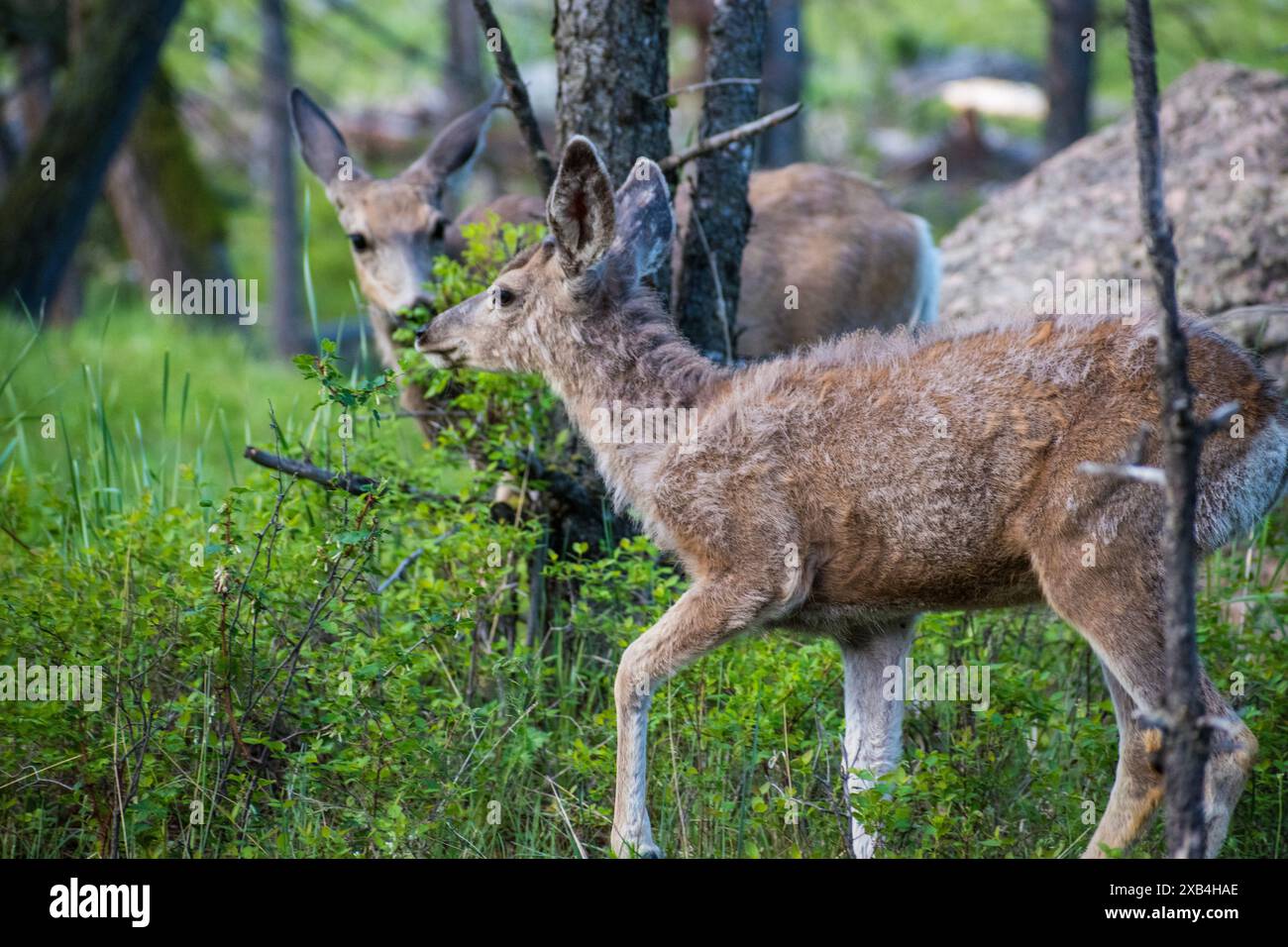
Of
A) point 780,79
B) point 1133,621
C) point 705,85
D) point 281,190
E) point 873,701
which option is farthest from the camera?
point 281,190

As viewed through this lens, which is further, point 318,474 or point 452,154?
point 452,154

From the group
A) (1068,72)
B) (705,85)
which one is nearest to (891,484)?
(705,85)

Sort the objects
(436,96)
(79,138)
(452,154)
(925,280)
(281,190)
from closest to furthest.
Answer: (452,154) < (925,280) < (79,138) < (281,190) < (436,96)

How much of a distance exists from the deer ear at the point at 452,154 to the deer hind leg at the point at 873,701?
4465mm

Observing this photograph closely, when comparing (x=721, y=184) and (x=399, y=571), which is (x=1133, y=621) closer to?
(x=399, y=571)

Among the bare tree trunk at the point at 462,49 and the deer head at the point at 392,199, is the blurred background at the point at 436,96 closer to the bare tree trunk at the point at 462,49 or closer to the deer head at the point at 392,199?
the bare tree trunk at the point at 462,49

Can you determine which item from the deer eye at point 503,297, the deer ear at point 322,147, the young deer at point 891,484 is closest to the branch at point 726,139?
the young deer at point 891,484

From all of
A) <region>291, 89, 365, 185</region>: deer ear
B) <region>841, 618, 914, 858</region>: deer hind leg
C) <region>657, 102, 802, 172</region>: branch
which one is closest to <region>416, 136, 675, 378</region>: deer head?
<region>657, 102, 802, 172</region>: branch

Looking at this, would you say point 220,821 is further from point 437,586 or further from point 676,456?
point 676,456

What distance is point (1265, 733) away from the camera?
5.44 meters

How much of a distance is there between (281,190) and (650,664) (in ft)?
42.0

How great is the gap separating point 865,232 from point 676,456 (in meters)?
4.43

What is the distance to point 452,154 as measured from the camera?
8906 millimetres

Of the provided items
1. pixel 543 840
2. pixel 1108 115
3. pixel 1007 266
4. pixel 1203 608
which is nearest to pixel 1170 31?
pixel 1108 115
